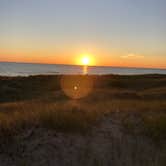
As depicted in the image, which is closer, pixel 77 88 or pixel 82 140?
pixel 82 140

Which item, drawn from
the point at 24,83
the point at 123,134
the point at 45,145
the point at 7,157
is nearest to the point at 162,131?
the point at 123,134

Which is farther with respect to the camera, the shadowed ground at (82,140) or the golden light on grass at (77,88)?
the golden light on grass at (77,88)

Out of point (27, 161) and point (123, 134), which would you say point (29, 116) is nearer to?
point (27, 161)

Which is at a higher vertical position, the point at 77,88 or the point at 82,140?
the point at 82,140

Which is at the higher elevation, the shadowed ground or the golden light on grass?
the shadowed ground

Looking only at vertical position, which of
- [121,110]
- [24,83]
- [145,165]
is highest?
[121,110]

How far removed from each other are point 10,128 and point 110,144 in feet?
8.11

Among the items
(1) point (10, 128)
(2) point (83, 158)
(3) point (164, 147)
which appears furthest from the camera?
(3) point (164, 147)

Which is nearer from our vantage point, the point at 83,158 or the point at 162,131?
the point at 83,158

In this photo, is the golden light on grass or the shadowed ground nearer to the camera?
the shadowed ground

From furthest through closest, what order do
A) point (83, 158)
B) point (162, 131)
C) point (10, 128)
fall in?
point (162, 131) → point (10, 128) → point (83, 158)

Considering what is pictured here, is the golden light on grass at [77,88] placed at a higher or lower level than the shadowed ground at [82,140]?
lower

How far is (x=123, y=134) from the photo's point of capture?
659cm

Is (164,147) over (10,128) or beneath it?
beneath
